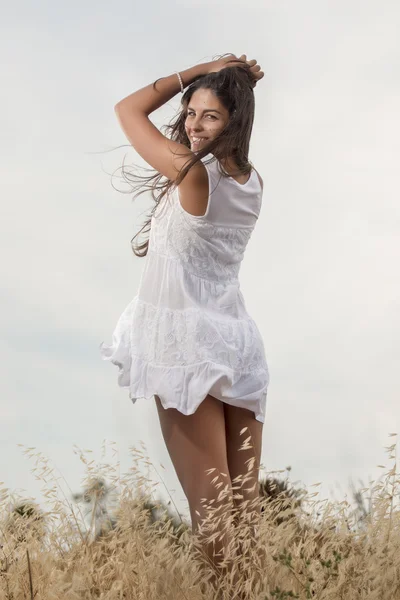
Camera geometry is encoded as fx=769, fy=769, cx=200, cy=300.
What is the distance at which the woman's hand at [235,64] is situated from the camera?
12.1ft

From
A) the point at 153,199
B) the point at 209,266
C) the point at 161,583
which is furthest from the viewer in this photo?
the point at 153,199

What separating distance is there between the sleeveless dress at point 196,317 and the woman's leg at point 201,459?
3.5 inches

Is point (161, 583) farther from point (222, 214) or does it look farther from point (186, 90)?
point (186, 90)

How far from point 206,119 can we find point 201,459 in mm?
1534

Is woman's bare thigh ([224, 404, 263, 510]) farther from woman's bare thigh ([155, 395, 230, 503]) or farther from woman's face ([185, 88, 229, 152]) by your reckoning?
woman's face ([185, 88, 229, 152])

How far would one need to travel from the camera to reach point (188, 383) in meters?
3.26

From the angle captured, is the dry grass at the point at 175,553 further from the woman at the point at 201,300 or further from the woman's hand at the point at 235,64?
the woman's hand at the point at 235,64

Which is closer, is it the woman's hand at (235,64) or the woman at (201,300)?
the woman at (201,300)

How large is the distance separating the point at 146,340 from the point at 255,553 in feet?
3.38

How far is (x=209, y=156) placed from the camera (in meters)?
3.45

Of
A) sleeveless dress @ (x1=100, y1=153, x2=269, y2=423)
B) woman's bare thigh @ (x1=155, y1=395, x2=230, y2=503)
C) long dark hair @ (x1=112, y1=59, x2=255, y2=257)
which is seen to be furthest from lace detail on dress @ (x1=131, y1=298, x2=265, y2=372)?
long dark hair @ (x1=112, y1=59, x2=255, y2=257)

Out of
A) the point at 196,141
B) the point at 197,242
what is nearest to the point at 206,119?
the point at 196,141

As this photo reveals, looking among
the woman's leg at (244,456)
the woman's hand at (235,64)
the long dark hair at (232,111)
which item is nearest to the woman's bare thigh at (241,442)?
the woman's leg at (244,456)

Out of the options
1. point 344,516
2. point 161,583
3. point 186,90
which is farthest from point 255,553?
point 186,90
